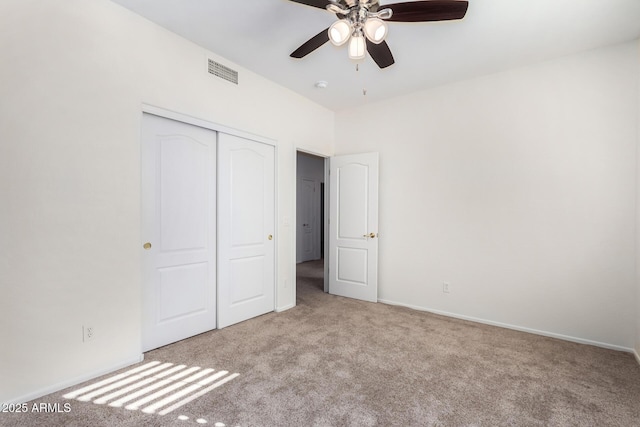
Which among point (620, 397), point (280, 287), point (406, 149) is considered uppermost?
point (406, 149)

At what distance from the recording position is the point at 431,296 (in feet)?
12.8

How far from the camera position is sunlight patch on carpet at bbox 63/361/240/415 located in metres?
1.97

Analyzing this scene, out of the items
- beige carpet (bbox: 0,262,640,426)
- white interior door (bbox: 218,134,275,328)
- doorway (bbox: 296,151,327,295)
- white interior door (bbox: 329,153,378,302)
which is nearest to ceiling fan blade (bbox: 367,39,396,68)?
white interior door (bbox: 218,134,275,328)

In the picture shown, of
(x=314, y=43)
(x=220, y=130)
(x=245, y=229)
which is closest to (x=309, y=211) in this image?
(x=245, y=229)

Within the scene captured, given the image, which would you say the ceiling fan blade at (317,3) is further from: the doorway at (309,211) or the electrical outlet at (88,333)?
the doorway at (309,211)

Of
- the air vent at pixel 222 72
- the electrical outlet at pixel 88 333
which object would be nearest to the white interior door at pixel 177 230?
the electrical outlet at pixel 88 333

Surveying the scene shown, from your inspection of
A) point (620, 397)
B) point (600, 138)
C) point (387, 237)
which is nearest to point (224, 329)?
point (387, 237)

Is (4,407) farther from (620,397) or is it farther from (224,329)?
(620,397)

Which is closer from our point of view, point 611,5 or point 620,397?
point 620,397

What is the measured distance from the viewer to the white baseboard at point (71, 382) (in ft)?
6.45

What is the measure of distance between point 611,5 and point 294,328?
12.8 feet

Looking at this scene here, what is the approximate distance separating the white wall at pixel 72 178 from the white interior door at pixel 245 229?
0.82m

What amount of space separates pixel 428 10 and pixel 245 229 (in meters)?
2.68

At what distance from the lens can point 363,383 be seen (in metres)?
2.22
